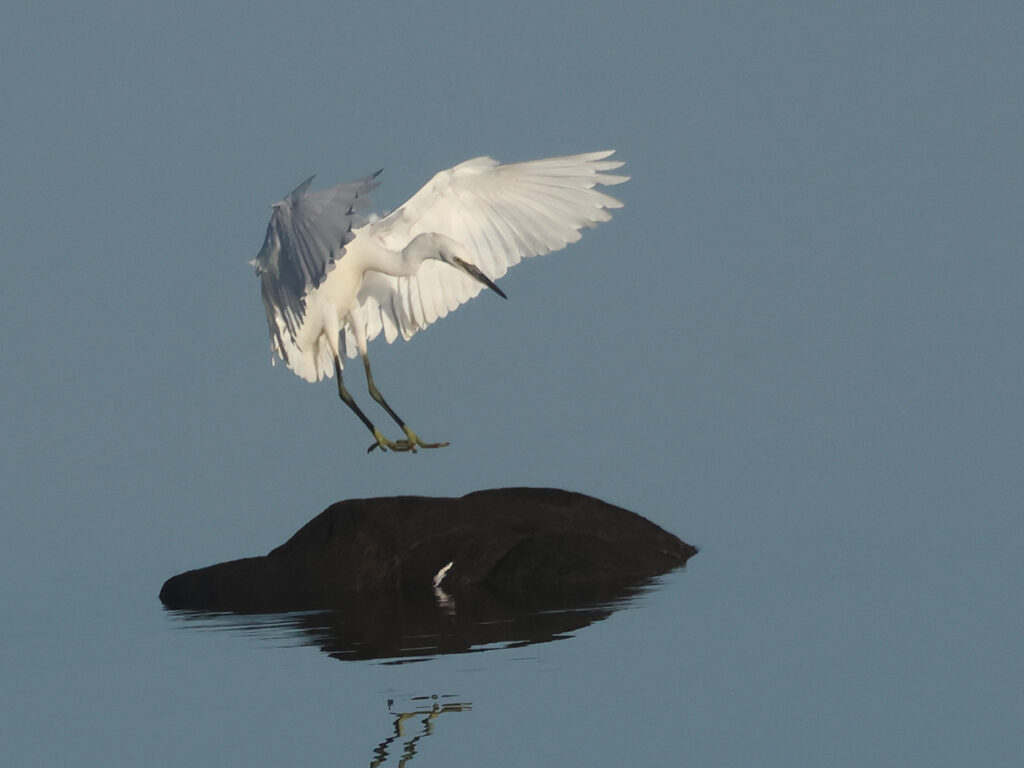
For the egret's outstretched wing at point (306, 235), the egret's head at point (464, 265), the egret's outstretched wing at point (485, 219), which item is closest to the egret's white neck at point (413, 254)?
the egret's head at point (464, 265)

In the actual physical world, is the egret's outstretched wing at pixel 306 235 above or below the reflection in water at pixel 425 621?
→ above

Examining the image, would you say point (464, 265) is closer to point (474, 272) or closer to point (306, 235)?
point (474, 272)

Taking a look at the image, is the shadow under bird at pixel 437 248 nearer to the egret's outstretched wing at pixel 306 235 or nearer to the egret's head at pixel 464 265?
the egret's head at pixel 464 265

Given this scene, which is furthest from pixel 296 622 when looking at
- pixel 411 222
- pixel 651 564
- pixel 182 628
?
pixel 411 222

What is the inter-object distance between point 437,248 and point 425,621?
4.21 metres

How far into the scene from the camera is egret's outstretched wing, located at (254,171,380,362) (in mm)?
13750

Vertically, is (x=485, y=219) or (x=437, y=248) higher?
(x=485, y=219)

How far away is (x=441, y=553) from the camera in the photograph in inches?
637

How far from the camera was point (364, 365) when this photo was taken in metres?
17.5

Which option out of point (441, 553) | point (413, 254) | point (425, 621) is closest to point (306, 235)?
point (413, 254)

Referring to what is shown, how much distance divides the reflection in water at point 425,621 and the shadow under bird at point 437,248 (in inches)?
86.2

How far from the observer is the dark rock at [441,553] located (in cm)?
1577

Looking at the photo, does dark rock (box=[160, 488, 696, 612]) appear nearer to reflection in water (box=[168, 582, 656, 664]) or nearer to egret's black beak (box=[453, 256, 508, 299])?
reflection in water (box=[168, 582, 656, 664])

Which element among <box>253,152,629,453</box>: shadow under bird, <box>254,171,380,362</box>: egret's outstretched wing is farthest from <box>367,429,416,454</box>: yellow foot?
<box>254,171,380,362</box>: egret's outstretched wing
